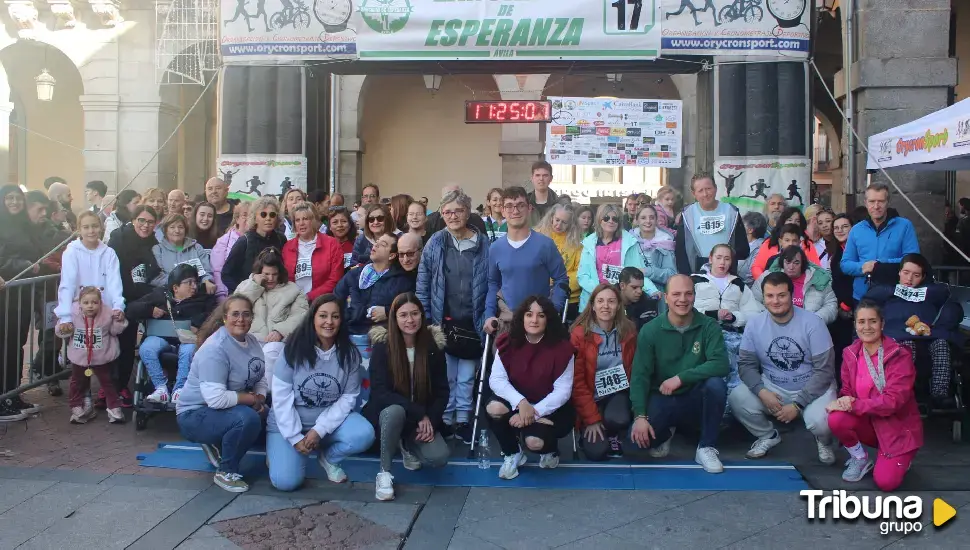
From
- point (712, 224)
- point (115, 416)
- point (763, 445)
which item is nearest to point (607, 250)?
point (712, 224)

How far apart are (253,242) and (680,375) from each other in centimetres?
354

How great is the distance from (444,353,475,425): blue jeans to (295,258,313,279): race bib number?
1.55 m

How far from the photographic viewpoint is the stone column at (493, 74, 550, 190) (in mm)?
15961

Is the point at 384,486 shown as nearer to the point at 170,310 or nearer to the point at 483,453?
the point at 483,453

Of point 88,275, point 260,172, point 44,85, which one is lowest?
point 88,275

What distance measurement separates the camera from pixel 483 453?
6.11 metres

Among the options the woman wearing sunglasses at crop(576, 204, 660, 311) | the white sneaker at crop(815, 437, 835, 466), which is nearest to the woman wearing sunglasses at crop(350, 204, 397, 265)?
the woman wearing sunglasses at crop(576, 204, 660, 311)

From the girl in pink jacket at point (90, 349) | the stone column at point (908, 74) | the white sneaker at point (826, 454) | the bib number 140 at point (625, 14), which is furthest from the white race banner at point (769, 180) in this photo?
the girl in pink jacket at point (90, 349)

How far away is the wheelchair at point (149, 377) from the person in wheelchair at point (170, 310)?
4 centimetres

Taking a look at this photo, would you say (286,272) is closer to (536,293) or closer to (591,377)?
(536,293)

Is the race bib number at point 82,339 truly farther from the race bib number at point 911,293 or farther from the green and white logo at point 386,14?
the race bib number at point 911,293

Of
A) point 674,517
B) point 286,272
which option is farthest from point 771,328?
point 286,272

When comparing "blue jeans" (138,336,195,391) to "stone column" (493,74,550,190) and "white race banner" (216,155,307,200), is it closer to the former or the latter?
"white race banner" (216,155,307,200)

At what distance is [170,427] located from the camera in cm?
689
